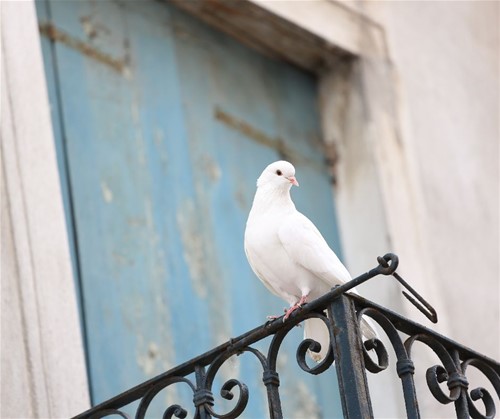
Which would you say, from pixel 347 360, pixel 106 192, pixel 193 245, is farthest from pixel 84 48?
pixel 347 360

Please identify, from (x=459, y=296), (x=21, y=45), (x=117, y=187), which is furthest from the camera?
(x=459, y=296)

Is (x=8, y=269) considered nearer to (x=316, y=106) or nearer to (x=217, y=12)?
(x=217, y=12)

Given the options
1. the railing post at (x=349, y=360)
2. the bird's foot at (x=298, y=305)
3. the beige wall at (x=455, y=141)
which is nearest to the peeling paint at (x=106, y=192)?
the bird's foot at (x=298, y=305)

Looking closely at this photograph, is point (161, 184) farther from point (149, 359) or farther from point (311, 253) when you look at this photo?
point (311, 253)

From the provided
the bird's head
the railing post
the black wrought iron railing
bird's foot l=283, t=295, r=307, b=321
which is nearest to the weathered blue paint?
the bird's head

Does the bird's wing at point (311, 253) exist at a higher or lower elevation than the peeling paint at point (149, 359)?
lower

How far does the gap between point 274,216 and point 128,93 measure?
1331 mm

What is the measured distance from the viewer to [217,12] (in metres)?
6.28

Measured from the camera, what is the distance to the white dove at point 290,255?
4504 millimetres

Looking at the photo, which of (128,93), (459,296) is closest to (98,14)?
(128,93)

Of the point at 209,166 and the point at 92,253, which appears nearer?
the point at 92,253

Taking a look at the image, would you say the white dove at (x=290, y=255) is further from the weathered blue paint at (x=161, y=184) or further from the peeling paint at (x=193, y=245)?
the peeling paint at (x=193, y=245)

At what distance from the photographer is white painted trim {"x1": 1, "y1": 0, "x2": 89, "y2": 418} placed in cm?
465

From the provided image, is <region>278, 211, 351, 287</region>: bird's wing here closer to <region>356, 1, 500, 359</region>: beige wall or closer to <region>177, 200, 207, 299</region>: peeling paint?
<region>177, 200, 207, 299</region>: peeling paint
